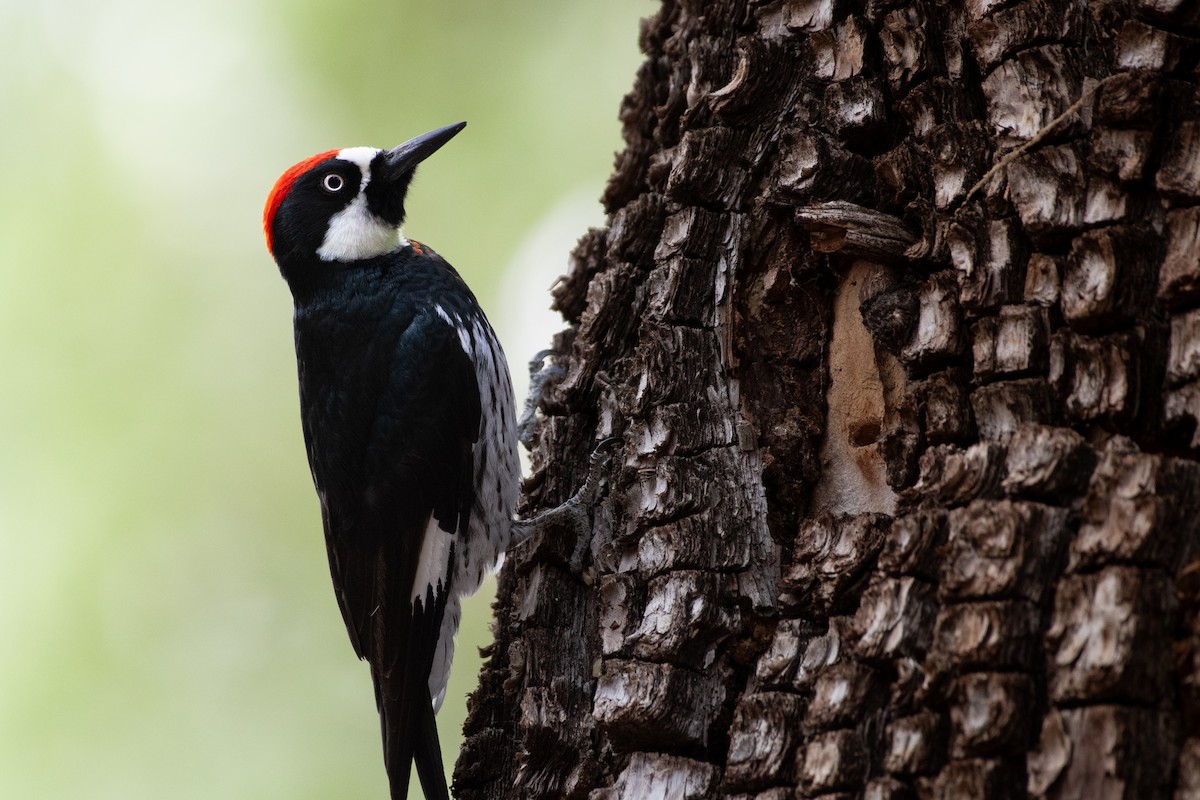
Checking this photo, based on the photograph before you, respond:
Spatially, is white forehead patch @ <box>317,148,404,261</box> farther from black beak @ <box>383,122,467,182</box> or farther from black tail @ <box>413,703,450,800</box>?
black tail @ <box>413,703,450,800</box>

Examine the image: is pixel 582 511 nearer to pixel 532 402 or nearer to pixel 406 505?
pixel 406 505

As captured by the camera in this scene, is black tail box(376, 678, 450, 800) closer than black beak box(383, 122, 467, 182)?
Yes

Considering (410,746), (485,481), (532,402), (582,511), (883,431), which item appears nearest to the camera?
(883,431)

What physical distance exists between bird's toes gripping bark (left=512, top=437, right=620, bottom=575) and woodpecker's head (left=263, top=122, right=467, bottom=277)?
4.38 feet

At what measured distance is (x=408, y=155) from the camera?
3574 mm


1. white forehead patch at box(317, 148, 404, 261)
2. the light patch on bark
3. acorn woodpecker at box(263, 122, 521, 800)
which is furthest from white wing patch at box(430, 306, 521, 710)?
the light patch on bark

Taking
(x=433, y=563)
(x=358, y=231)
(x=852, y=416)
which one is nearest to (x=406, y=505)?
(x=433, y=563)

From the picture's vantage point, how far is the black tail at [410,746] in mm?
2590

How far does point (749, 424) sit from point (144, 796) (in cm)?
344

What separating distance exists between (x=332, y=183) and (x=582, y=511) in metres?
1.67

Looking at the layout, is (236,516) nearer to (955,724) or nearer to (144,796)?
(144,796)

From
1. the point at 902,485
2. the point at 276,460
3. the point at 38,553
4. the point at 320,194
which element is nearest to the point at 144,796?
the point at 38,553

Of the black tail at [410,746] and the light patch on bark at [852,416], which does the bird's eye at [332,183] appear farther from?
the light patch on bark at [852,416]

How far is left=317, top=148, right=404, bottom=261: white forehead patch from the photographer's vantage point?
3510 mm
